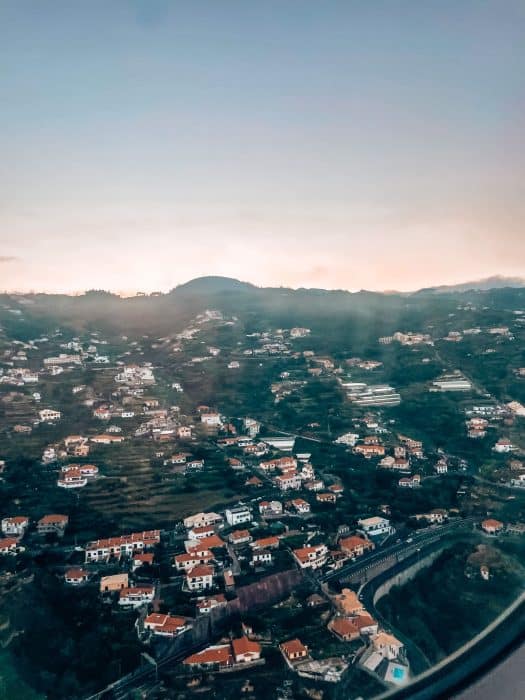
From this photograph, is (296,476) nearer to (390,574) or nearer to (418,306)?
(390,574)

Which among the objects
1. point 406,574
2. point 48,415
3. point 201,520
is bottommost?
point 406,574

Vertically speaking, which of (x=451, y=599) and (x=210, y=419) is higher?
(x=210, y=419)

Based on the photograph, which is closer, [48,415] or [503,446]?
[503,446]

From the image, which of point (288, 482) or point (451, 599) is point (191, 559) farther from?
point (451, 599)

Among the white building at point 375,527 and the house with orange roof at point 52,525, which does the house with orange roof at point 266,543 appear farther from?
the house with orange roof at point 52,525

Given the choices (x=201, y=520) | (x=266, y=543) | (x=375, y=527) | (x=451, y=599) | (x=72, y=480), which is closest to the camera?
(x=451, y=599)

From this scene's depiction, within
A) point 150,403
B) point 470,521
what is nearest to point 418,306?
point 150,403

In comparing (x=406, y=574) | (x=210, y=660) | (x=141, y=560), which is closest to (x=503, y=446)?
(x=406, y=574)

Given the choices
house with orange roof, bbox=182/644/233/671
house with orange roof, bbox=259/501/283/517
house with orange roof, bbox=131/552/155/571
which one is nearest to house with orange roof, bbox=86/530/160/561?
house with orange roof, bbox=131/552/155/571

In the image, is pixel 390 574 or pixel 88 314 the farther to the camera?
pixel 88 314
